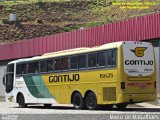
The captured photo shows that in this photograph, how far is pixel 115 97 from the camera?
68.8 ft

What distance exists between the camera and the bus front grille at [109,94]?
2109cm

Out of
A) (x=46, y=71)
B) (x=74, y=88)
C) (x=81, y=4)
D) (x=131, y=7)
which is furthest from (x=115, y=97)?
(x=81, y=4)

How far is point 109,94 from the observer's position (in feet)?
70.0

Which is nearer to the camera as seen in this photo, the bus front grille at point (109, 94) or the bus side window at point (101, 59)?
the bus front grille at point (109, 94)

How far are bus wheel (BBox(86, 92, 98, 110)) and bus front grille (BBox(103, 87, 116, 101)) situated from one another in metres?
0.77

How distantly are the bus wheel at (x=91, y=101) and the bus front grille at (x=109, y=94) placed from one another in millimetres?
769

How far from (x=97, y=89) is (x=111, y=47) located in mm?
2145

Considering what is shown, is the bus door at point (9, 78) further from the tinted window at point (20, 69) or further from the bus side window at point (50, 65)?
the bus side window at point (50, 65)

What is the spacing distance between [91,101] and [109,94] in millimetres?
1454

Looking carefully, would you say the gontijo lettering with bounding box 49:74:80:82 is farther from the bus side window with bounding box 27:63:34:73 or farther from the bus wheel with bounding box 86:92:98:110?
the bus side window with bounding box 27:63:34:73

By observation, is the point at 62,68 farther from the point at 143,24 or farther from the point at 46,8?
the point at 46,8

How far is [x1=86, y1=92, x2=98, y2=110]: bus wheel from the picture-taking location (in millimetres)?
22125

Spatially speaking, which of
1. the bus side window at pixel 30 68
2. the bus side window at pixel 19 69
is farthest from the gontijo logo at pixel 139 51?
the bus side window at pixel 19 69

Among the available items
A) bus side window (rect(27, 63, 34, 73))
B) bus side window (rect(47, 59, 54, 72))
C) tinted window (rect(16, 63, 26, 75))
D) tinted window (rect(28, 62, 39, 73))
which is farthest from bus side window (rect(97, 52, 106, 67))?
tinted window (rect(16, 63, 26, 75))
